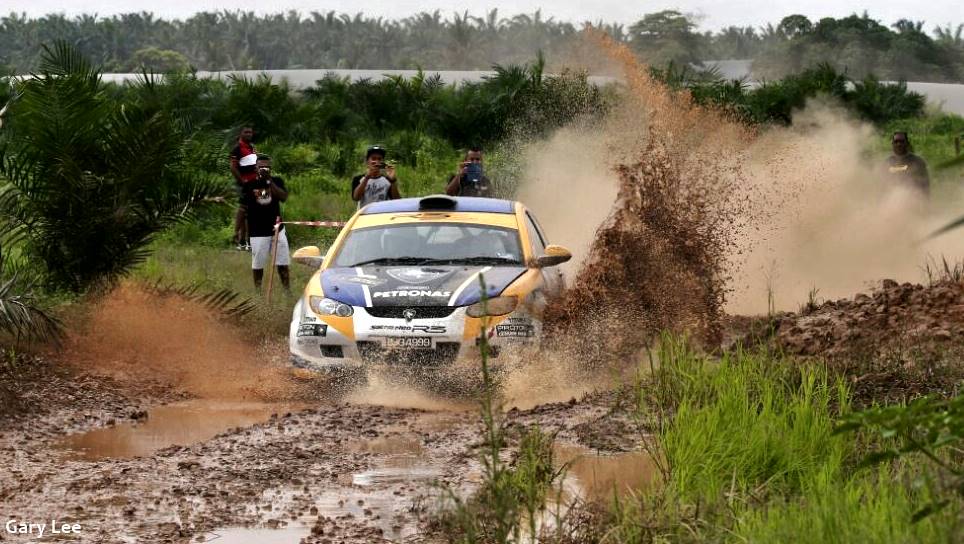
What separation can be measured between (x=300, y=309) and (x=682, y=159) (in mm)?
5305

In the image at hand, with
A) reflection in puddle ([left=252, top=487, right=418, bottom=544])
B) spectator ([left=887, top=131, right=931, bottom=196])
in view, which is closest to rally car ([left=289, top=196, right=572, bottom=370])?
reflection in puddle ([left=252, top=487, right=418, bottom=544])

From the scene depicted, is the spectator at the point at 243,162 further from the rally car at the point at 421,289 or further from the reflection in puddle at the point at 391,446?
the reflection in puddle at the point at 391,446

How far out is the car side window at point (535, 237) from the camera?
40.4 feet

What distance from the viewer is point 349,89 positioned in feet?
123

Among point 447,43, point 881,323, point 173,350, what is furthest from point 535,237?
point 447,43

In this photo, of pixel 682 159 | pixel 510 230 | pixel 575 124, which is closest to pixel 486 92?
pixel 575 124

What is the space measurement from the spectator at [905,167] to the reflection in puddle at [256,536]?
12994mm

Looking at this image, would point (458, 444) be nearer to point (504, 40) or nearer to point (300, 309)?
point (300, 309)

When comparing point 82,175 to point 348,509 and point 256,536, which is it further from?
point 256,536

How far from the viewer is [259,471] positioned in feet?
26.3

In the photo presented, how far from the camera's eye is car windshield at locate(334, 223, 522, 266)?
1195 cm

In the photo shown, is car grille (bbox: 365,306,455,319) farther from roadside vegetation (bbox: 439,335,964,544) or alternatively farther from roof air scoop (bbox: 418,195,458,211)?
roadside vegetation (bbox: 439,335,964,544)

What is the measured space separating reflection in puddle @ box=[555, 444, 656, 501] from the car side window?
3.98m

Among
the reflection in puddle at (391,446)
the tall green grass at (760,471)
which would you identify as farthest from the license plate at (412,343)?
the tall green grass at (760,471)
